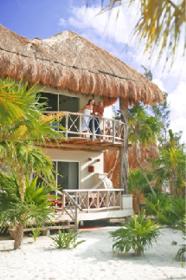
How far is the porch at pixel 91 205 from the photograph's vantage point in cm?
1327

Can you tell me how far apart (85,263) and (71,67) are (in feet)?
26.3

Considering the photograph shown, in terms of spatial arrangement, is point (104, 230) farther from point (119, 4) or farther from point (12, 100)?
point (119, 4)

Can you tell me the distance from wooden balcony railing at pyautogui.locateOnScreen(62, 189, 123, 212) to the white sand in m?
2.78

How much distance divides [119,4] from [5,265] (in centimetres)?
664

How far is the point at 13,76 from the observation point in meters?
13.8

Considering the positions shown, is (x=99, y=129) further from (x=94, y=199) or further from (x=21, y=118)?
(x=21, y=118)

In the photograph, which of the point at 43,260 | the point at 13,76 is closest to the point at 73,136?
the point at 13,76

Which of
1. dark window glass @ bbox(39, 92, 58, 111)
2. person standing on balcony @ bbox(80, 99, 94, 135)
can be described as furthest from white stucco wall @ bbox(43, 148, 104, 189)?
dark window glass @ bbox(39, 92, 58, 111)

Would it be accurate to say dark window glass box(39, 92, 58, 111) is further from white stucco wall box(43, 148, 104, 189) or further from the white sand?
the white sand

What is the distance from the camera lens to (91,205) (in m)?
15.1

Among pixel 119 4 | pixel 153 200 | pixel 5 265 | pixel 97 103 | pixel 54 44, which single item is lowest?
pixel 5 265

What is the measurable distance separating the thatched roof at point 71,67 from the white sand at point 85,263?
18.1ft

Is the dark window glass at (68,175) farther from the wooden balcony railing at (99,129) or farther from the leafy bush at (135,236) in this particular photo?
the leafy bush at (135,236)

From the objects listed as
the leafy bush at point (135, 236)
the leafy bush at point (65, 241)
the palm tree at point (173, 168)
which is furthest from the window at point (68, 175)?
the leafy bush at point (135, 236)
